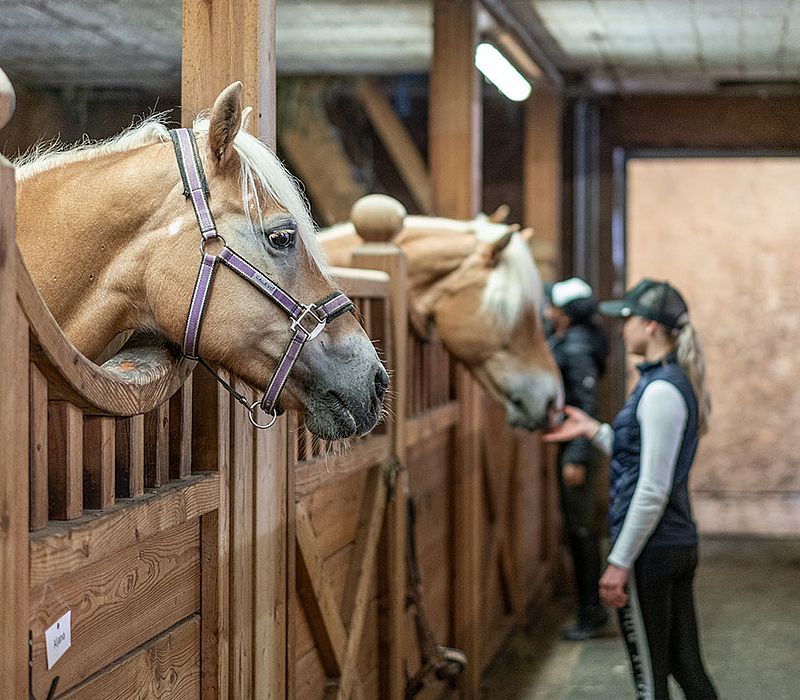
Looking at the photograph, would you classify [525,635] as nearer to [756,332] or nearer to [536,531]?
[536,531]

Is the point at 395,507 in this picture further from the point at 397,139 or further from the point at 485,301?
the point at 397,139

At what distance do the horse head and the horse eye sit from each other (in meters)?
1.98

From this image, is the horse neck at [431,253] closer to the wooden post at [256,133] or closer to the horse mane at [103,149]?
the wooden post at [256,133]

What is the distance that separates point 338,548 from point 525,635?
2.49m

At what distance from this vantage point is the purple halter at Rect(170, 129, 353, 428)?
66.5 inches

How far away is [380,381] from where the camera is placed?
1.81 m

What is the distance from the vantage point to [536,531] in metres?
5.63

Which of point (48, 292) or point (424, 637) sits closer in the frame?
point (48, 292)

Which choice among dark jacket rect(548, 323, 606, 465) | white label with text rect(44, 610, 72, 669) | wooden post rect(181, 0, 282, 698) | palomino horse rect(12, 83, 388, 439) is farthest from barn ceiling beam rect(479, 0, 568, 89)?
white label with text rect(44, 610, 72, 669)

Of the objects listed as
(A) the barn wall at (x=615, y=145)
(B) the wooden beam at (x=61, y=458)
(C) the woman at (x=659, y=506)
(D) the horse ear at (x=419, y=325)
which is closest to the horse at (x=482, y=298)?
(D) the horse ear at (x=419, y=325)

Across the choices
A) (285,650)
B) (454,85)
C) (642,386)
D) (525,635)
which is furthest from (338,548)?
(525,635)

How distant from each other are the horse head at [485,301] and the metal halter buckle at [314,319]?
198cm

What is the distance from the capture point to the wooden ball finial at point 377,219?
298 centimetres

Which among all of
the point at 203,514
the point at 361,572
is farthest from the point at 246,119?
the point at 361,572
